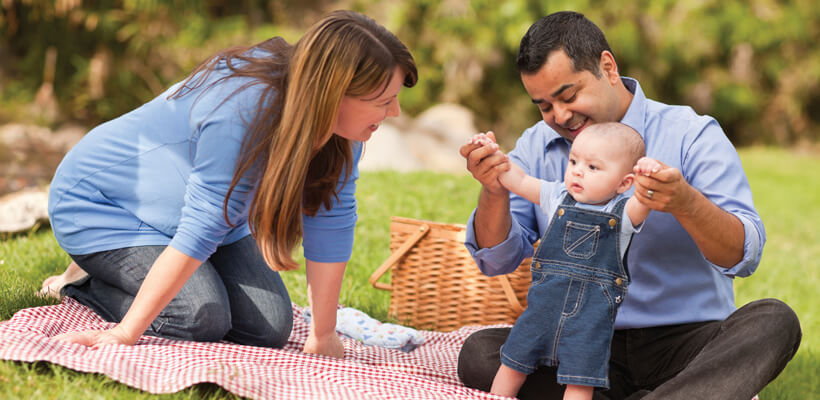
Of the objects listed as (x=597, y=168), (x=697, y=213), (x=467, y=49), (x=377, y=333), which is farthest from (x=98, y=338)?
(x=467, y=49)

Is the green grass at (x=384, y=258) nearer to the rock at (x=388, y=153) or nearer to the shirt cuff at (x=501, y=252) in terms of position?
the shirt cuff at (x=501, y=252)

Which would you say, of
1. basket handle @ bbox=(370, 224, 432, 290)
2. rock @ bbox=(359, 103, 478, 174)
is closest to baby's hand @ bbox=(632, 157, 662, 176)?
basket handle @ bbox=(370, 224, 432, 290)

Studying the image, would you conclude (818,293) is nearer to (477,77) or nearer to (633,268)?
(633,268)

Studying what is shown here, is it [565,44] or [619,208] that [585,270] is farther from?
[565,44]

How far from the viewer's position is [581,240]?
91.4 inches

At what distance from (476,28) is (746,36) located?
186 inches

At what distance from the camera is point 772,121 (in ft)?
44.6

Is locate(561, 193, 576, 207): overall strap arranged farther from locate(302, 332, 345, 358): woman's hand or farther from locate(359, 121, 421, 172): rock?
locate(359, 121, 421, 172): rock

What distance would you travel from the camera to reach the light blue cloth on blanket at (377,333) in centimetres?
316

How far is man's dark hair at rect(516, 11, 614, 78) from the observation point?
102 inches

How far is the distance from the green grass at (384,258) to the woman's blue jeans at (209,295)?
0.30 m

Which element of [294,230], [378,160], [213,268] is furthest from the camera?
[378,160]

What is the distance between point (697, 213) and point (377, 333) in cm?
151

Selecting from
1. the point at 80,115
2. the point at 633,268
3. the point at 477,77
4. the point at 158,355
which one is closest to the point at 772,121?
the point at 477,77
